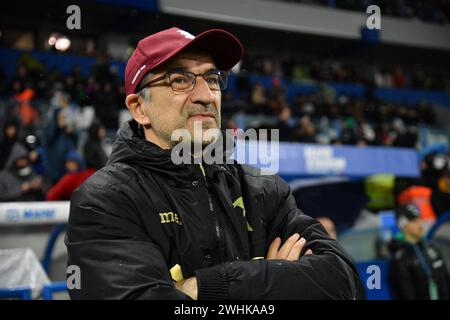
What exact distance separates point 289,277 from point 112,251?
0.51 metres

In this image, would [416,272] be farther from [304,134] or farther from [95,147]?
[95,147]

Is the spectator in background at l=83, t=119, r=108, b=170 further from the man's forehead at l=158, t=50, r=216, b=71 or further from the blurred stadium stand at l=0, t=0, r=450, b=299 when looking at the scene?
the man's forehead at l=158, t=50, r=216, b=71

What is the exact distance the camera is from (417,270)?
5.58 meters

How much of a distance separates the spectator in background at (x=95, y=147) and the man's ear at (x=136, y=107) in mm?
3611

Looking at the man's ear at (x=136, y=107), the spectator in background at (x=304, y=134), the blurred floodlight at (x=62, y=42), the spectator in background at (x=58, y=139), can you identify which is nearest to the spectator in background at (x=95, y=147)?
the spectator in background at (x=58, y=139)

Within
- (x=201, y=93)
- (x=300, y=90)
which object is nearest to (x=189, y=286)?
(x=201, y=93)

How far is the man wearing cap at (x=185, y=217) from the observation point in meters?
1.72

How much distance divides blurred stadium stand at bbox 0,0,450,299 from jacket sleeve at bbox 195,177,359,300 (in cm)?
137

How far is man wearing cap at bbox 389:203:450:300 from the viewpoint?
218 inches

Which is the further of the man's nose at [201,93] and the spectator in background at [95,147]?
the spectator in background at [95,147]

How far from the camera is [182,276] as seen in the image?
71.6 inches

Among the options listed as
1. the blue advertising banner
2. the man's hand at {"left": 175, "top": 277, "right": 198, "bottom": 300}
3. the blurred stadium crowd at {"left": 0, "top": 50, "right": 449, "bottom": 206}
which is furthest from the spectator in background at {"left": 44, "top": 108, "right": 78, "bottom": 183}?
the man's hand at {"left": 175, "top": 277, "right": 198, "bottom": 300}

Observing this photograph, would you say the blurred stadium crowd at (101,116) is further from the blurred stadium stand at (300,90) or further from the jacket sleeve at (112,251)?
the jacket sleeve at (112,251)

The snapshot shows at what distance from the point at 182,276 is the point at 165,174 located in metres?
0.31
